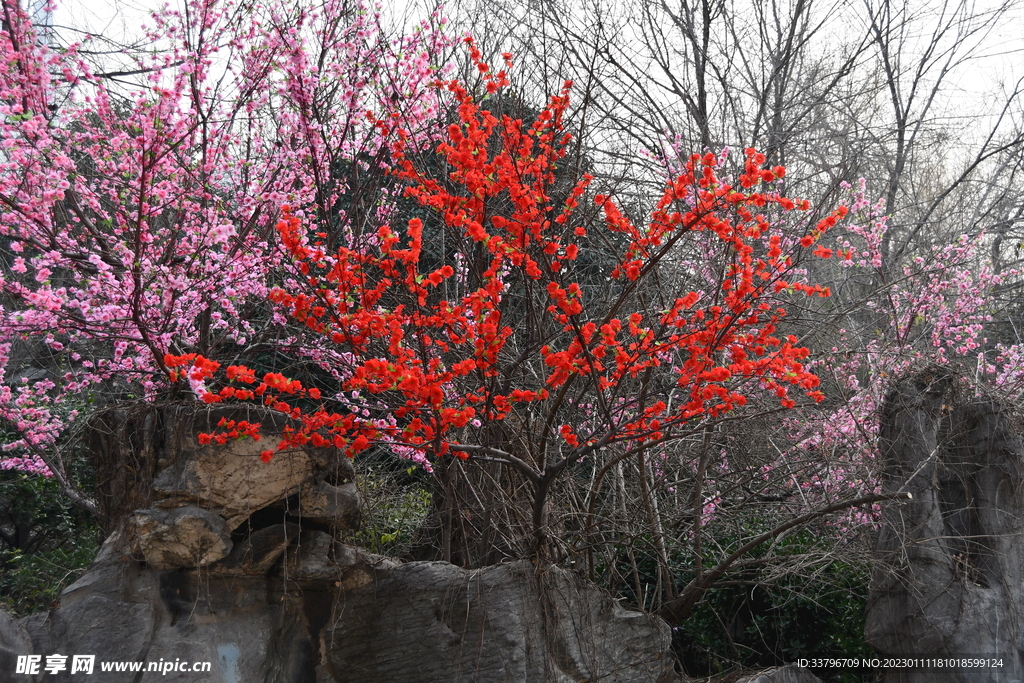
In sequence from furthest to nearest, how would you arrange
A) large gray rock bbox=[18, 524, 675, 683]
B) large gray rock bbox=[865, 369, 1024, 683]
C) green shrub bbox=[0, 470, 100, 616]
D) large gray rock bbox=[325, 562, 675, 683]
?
1. green shrub bbox=[0, 470, 100, 616]
2. large gray rock bbox=[865, 369, 1024, 683]
3. large gray rock bbox=[325, 562, 675, 683]
4. large gray rock bbox=[18, 524, 675, 683]

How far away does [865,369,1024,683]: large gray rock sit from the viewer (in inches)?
179

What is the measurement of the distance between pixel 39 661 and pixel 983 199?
938cm

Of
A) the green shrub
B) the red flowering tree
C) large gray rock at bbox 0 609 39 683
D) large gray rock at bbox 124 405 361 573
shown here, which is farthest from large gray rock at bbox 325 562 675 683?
the green shrub

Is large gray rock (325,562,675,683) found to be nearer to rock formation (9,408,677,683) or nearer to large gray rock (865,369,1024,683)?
rock formation (9,408,677,683)

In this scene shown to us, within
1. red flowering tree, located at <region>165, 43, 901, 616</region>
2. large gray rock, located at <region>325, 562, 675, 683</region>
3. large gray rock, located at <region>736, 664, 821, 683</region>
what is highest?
red flowering tree, located at <region>165, 43, 901, 616</region>

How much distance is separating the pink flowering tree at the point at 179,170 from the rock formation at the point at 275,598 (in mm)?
976

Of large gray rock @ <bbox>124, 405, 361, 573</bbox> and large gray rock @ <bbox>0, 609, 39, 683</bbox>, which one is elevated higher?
large gray rock @ <bbox>124, 405, 361, 573</bbox>

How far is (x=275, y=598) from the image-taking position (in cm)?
369

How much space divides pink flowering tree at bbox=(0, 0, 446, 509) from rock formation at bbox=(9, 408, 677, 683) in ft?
3.20

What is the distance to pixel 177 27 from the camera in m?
4.81

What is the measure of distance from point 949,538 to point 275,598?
4157 millimetres

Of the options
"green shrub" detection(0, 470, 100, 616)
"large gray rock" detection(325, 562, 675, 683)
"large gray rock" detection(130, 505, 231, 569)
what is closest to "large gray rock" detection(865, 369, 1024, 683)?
"large gray rock" detection(325, 562, 675, 683)

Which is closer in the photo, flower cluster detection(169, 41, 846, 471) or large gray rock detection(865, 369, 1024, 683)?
flower cluster detection(169, 41, 846, 471)

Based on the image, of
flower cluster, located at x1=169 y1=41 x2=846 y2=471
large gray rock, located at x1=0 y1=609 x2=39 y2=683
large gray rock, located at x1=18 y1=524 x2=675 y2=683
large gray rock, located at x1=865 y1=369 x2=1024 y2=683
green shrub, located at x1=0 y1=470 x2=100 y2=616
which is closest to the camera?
flower cluster, located at x1=169 y1=41 x2=846 y2=471
